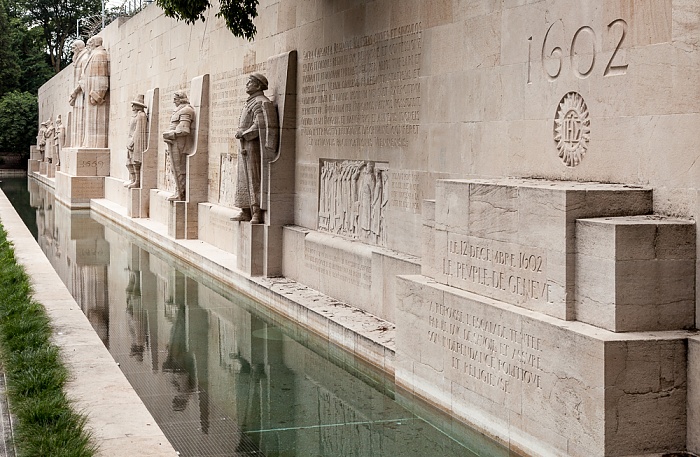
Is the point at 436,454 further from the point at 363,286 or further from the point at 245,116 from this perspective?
the point at 245,116

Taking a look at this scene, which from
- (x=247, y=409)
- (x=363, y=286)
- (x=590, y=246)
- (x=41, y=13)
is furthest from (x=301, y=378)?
(x=41, y=13)

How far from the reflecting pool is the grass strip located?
756 mm

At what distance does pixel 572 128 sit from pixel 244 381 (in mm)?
3325

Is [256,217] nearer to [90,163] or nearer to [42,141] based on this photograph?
[90,163]

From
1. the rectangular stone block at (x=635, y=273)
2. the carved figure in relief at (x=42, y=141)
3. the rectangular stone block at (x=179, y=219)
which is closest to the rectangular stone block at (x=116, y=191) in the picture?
the rectangular stone block at (x=179, y=219)

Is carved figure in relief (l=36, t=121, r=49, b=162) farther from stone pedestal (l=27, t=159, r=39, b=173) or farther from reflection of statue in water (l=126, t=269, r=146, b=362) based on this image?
reflection of statue in water (l=126, t=269, r=146, b=362)

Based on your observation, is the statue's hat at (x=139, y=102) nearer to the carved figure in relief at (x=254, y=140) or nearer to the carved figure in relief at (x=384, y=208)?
the carved figure in relief at (x=254, y=140)

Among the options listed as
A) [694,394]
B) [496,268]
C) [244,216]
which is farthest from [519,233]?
[244,216]

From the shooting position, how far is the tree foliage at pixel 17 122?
5419 cm

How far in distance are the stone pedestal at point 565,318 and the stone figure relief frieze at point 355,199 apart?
309 cm

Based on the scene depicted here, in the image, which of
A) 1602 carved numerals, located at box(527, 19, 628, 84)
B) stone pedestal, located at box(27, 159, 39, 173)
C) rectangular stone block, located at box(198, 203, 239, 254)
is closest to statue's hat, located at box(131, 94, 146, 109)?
rectangular stone block, located at box(198, 203, 239, 254)

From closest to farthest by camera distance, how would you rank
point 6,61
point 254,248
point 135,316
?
point 135,316
point 254,248
point 6,61

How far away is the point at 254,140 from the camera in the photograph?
12.3 metres

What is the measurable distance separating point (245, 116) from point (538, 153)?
594 centimetres
